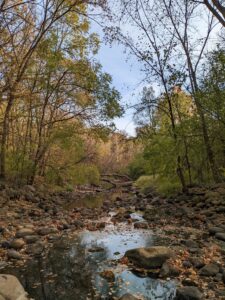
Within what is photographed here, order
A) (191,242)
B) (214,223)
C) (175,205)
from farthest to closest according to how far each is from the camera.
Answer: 1. (175,205)
2. (214,223)
3. (191,242)

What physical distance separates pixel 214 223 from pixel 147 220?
7.56 feet

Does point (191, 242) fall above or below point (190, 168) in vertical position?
below

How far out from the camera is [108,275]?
581 centimetres

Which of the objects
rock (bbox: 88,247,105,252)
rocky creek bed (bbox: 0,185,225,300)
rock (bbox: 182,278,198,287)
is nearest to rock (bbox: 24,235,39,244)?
rocky creek bed (bbox: 0,185,225,300)

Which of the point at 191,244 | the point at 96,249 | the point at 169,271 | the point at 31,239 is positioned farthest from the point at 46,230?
the point at 169,271

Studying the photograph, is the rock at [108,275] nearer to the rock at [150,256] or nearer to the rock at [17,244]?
the rock at [150,256]

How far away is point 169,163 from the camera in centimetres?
1630

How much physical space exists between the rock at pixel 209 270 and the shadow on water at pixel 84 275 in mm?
637

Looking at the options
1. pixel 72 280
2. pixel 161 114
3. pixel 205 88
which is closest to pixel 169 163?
pixel 161 114

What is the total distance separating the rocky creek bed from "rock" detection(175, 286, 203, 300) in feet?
0.05

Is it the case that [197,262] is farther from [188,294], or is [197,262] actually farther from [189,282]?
[188,294]

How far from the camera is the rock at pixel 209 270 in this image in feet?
18.9

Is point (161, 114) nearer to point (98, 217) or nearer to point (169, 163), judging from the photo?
point (169, 163)

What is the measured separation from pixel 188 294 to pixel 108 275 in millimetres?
1521
